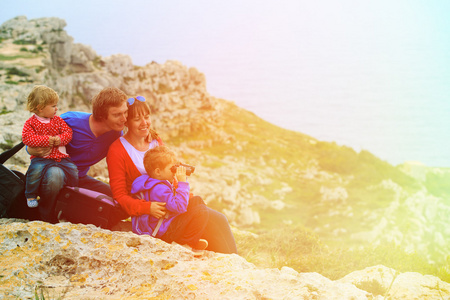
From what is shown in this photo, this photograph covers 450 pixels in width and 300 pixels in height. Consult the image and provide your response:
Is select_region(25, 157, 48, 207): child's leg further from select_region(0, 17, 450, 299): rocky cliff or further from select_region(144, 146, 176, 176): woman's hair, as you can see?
select_region(144, 146, 176, 176): woman's hair

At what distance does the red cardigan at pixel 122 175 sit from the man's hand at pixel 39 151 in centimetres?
89

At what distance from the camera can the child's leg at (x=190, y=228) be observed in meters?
4.92

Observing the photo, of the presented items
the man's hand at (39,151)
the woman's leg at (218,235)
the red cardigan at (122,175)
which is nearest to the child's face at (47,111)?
the man's hand at (39,151)

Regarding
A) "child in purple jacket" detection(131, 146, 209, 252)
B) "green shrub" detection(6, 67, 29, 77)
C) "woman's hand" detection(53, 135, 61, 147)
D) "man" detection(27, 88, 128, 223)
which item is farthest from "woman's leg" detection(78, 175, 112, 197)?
"green shrub" detection(6, 67, 29, 77)

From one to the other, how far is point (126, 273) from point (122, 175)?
1.84 meters

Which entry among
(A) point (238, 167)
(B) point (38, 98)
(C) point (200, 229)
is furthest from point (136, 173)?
(A) point (238, 167)

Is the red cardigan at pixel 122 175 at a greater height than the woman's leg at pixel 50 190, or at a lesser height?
greater

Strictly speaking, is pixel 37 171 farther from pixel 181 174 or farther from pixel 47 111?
pixel 181 174

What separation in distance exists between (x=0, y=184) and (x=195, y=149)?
40.6 m

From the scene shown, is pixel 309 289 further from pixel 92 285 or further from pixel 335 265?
pixel 335 265

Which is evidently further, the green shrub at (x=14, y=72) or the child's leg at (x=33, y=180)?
the green shrub at (x=14, y=72)

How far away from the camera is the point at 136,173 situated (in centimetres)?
537

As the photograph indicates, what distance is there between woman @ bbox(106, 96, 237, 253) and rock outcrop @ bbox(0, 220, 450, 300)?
→ 0.48 metres

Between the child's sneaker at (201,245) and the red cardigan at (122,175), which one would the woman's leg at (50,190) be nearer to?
the red cardigan at (122,175)
